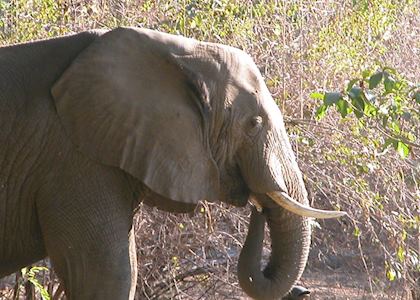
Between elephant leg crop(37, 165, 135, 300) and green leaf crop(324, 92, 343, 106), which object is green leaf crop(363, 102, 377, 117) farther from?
elephant leg crop(37, 165, 135, 300)

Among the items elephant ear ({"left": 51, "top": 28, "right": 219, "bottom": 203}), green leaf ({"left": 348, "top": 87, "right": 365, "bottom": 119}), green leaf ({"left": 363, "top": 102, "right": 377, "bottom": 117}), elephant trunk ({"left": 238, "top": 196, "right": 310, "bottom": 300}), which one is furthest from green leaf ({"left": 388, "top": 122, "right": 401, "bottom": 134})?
elephant ear ({"left": 51, "top": 28, "right": 219, "bottom": 203})

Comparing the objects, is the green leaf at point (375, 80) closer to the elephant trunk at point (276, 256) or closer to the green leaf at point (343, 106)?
the green leaf at point (343, 106)

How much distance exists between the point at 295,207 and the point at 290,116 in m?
1.98

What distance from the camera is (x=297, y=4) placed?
29.0ft

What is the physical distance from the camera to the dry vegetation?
8.58 metres

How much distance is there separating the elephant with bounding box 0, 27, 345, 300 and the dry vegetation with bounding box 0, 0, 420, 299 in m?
1.58

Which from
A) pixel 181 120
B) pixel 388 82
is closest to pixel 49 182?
pixel 181 120

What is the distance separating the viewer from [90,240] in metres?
6.55

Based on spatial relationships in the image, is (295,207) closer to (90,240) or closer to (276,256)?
(276,256)

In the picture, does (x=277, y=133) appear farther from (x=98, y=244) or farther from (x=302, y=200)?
(x=98, y=244)

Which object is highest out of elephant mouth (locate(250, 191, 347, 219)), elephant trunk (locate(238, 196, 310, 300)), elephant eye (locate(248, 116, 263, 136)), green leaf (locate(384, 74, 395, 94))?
green leaf (locate(384, 74, 395, 94))

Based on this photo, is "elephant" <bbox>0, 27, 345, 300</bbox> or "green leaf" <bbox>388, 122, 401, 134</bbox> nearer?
"elephant" <bbox>0, 27, 345, 300</bbox>

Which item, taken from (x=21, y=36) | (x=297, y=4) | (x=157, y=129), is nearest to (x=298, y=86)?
(x=297, y=4)

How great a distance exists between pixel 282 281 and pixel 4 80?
167 centimetres
